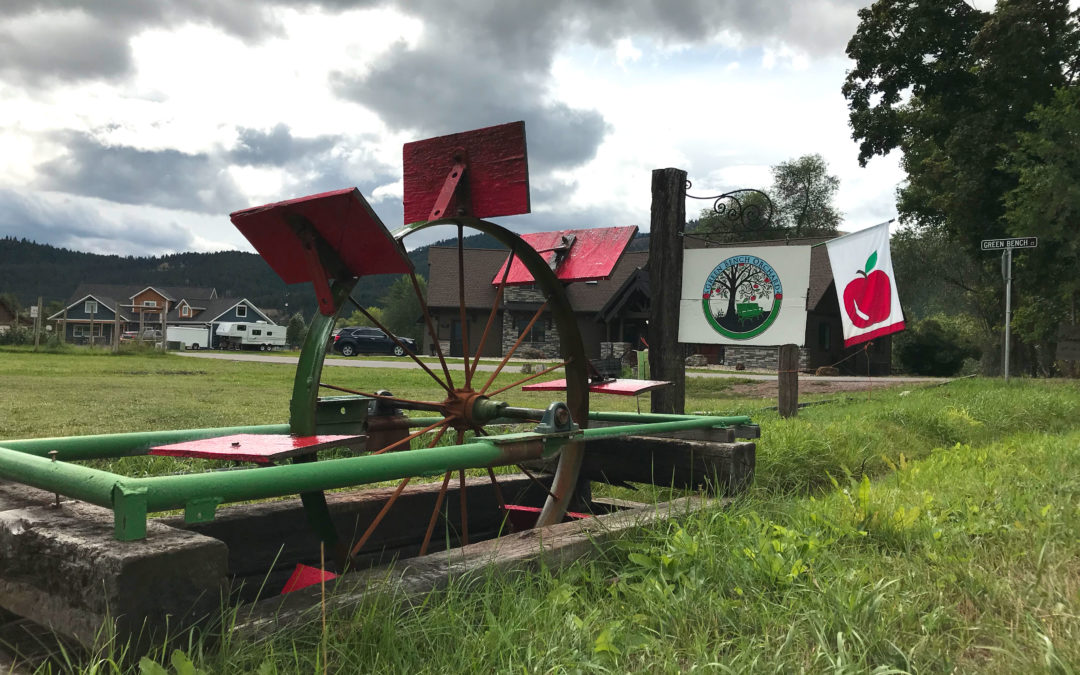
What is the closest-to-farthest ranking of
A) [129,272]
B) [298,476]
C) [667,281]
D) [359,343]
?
Result: [298,476] < [667,281] < [359,343] < [129,272]

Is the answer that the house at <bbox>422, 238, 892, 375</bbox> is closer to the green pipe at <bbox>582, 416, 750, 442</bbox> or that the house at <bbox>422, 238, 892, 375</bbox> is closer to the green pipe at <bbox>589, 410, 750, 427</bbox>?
the green pipe at <bbox>589, 410, 750, 427</bbox>

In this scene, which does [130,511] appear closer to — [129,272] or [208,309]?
[208,309]

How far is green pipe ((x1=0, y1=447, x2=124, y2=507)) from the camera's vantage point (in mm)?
1812

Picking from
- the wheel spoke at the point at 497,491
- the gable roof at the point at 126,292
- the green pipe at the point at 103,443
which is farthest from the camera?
the gable roof at the point at 126,292

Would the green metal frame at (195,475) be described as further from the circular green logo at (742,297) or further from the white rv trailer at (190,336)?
the white rv trailer at (190,336)

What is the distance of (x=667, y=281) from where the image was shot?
20.9 feet

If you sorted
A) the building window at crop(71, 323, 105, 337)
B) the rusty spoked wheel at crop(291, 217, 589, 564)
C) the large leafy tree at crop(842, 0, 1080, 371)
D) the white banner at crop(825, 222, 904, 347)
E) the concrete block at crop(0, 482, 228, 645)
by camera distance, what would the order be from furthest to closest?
the building window at crop(71, 323, 105, 337) → the large leafy tree at crop(842, 0, 1080, 371) → the white banner at crop(825, 222, 904, 347) → the rusty spoked wheel at crop(291, 217, 589, 564) → the concrete block at crop(0, 482, 228, 645)

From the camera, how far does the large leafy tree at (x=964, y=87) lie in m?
20.9

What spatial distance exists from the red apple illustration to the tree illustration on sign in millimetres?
2614

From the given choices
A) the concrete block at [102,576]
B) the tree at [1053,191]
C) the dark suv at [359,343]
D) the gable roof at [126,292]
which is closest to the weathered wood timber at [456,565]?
the concrete block at [102,576]

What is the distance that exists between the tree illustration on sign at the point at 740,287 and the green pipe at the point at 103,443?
4132mm

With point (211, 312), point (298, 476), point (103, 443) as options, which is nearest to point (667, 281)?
point (103, 443)

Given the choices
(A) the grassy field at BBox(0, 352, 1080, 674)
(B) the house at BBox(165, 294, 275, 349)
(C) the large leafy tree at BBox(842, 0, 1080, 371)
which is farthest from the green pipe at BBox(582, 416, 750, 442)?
(B) the house at BBox(165, 294, 275, 349)

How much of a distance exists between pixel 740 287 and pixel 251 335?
65993 mm
